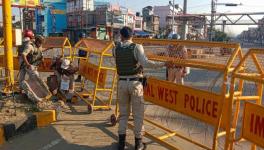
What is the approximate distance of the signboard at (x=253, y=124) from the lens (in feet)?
13.4

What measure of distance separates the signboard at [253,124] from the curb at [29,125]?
4.15 metres

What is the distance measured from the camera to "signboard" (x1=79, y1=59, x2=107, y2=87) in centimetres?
839

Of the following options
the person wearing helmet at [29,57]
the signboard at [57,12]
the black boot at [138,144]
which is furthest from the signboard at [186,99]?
the signboard at [57,12]

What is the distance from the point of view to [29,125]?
23.0 feet

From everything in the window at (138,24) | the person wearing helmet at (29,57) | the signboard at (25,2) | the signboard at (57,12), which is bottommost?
the person wearing helmet at (29,57)

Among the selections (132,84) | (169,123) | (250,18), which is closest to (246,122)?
(132,84)

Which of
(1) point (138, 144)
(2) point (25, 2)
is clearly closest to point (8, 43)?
(1) point (138, 144)

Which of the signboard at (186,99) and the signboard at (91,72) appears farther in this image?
the signboard at (91,72)

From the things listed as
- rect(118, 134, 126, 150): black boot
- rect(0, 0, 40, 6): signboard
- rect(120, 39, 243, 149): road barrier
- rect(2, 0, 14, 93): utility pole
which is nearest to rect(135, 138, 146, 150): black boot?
rect(118, 134, 126, 150): black boot

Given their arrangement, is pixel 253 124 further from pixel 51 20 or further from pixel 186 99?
pixel 51 20

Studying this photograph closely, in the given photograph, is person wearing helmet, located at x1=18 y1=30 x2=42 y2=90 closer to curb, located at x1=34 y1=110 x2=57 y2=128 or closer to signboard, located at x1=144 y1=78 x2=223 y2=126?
curb, located at x1=34 y1=110 x2=57 y2=128

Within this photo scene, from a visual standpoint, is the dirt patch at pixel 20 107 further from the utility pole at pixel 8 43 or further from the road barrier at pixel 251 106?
the road barrier at pixel 251 106

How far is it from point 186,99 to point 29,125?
3.27 metres

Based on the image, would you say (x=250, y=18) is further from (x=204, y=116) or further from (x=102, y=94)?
(x=204, y=116)
